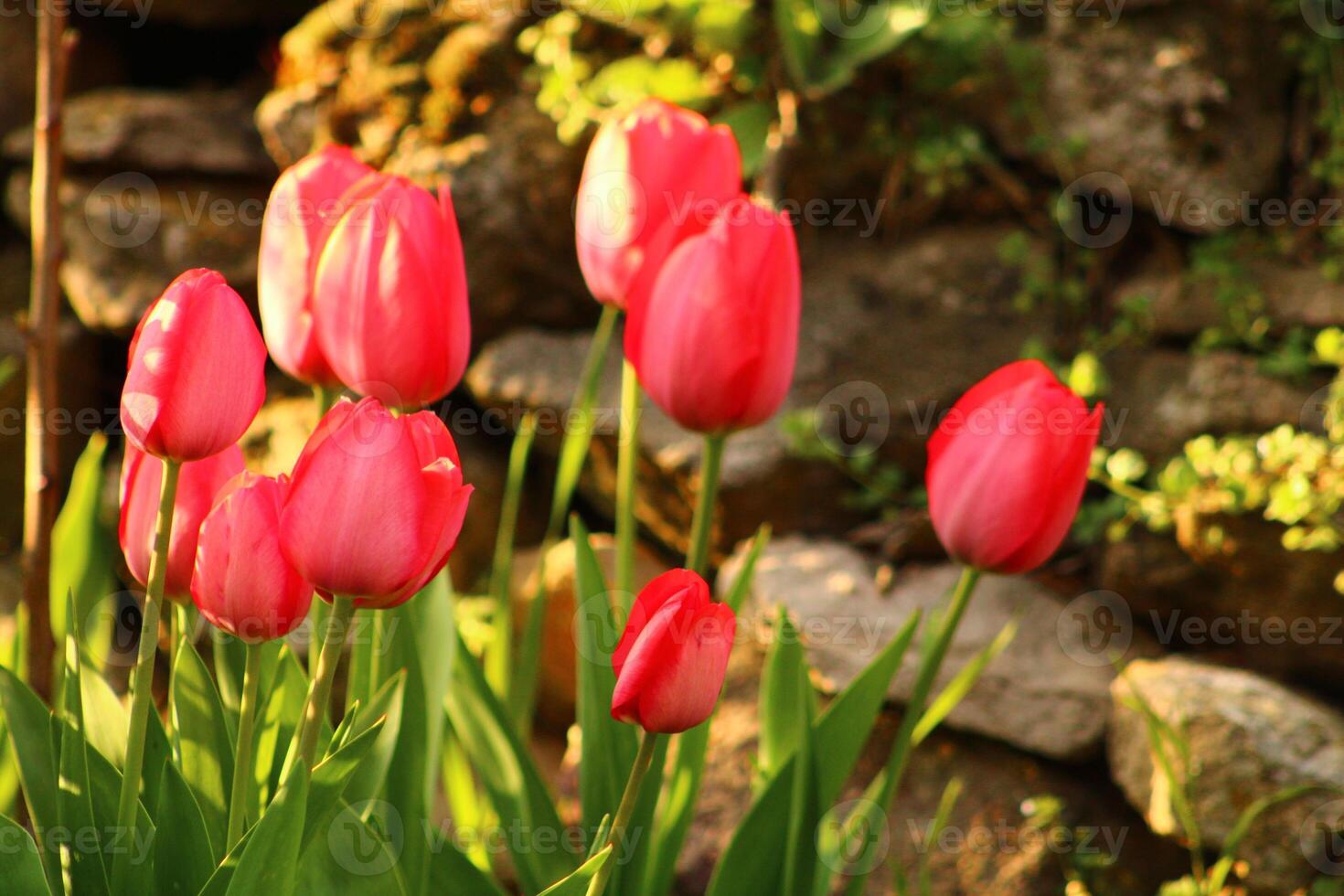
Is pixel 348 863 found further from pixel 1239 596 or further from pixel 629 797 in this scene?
pixel 1239 596

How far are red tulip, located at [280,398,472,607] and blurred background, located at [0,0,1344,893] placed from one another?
29.4 inches

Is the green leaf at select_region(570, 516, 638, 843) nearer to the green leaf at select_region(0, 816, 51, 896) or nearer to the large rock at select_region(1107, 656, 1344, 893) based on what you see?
the green leaf at select_region(0, 816, 51, 896)

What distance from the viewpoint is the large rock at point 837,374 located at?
1872 mm

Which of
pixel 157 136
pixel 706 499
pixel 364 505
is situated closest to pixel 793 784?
pixel 706 499

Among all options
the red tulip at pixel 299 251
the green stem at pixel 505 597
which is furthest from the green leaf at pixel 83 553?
the red tulip at pixel 299 251

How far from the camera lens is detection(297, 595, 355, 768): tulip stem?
0.59 m

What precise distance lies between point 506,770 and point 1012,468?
1.58 ft

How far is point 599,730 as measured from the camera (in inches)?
37.3

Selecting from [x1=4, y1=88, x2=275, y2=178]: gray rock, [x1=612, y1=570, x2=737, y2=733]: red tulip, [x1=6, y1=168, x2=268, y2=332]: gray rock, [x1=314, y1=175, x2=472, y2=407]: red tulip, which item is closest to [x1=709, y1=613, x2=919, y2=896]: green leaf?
[x1=612, y1=570, x2=737, y2=733]: red tulip

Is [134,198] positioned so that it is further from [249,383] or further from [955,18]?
[249,383]

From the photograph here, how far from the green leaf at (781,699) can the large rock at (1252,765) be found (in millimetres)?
573

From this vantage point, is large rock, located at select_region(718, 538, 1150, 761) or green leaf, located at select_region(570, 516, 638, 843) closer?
green leaf, located at select_region(570, 516, 638, 843)

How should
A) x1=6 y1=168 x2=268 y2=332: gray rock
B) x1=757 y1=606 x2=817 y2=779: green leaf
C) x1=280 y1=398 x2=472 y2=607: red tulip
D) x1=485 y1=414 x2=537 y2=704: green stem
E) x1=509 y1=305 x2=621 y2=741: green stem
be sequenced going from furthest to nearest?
x1=6 y1=168 x2=268 y2=332: gray rock → x1=485 y1=414 x2=537 y2=704: green stem → x1=509 y1=305 x2=621 y2=741: green stem → x1=757 y1=606 x2=817 y2=779: green leaf → x1=280 y1=398 x2=472 y2=607: red tulip

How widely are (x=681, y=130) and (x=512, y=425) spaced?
4.08ft
